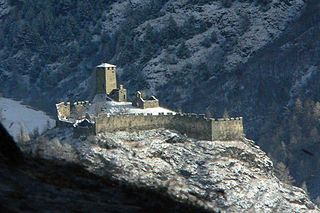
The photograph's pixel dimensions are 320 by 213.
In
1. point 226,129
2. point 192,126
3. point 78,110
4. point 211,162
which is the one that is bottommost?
point 211,162

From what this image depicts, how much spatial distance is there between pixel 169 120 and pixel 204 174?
983 centimetres

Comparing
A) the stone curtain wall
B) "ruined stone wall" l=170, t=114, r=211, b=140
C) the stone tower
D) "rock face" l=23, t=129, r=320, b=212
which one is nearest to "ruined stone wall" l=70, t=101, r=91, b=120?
the stone curtain wall

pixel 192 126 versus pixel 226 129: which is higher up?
pixel 192 126

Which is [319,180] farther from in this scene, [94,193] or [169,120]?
[94,193]

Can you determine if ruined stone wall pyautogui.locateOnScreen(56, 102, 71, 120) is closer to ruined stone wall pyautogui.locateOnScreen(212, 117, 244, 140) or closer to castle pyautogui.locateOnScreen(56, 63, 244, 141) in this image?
castle pyautogui.locateOnScreen(56, 63, 244, 141)

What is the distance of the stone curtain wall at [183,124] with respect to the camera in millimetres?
141875

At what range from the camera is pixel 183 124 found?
14425 centimetres

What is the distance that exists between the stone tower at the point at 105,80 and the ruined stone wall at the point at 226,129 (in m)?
25.4

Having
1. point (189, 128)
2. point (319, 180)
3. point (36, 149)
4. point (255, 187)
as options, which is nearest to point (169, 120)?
point (189, 128)

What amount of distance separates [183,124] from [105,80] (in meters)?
30.0

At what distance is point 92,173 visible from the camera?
18125 millimetres

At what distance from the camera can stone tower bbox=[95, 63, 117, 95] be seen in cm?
16862

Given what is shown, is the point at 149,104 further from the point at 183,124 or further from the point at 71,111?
the point at 183,124

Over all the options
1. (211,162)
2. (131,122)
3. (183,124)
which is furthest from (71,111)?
(211,162)
